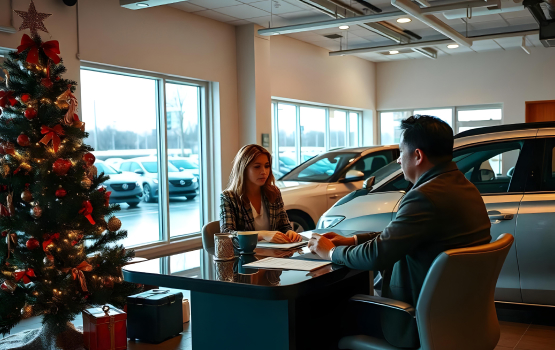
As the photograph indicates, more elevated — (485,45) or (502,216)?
(485,45)

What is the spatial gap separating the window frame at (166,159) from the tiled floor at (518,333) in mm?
3174

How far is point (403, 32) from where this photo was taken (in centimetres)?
927

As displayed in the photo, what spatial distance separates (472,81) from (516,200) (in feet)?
29.3

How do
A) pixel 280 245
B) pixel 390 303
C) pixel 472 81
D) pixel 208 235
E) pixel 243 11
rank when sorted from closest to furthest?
pixel 390 303, pixel 280 245, pixel 208 235, pixel 243 11, pixel 472 81

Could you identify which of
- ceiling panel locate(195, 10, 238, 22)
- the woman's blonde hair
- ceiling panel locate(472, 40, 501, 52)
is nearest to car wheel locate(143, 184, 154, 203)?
ceiling panel locate(195, 10, 238, 22)

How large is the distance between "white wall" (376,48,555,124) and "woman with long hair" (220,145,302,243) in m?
9.56

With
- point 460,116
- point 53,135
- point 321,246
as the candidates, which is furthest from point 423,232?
point 460,116

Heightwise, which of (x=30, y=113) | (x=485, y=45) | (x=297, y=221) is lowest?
(x=297, y=221)

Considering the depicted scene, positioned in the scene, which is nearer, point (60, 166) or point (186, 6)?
point (60, 166)

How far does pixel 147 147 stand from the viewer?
7195 millimetres

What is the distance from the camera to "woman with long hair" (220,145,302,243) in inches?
123

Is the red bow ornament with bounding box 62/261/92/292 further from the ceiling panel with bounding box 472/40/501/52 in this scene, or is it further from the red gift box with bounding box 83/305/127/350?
→ the ceiling panel with bounding box 472/40/501/52

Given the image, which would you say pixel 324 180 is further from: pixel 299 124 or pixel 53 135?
pixel 299 124

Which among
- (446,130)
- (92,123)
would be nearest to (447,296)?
(446,130)
